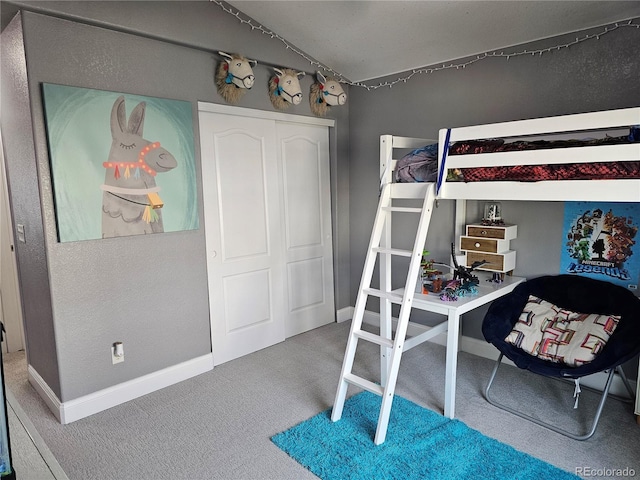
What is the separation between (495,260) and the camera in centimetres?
306

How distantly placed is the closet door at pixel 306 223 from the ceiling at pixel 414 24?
0.75 metres

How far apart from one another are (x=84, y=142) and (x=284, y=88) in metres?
1.54

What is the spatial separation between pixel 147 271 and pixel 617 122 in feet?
9.09

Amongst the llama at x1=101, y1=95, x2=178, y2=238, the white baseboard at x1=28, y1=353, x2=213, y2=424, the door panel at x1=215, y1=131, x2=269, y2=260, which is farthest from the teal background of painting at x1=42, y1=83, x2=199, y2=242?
the white baseboard at x1=28, y1=353, x2=213, y2=424

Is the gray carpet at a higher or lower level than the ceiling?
lower

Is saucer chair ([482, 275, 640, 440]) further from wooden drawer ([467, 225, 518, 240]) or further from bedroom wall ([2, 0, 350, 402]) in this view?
bedroom wall ([2, 0, 350, 402])

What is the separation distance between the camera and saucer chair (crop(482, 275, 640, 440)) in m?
2.30

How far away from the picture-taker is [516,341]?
2.73 meters

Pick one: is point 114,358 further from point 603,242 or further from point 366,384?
point 603,242

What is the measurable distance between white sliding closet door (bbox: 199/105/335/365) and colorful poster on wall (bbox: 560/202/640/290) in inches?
81.3

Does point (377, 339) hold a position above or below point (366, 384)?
above

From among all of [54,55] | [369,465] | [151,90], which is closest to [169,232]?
[151,90]

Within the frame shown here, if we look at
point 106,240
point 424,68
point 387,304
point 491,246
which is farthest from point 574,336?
point 106,240

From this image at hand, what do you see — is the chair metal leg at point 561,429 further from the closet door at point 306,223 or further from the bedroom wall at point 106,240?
the bedroom wall at point 106,240
